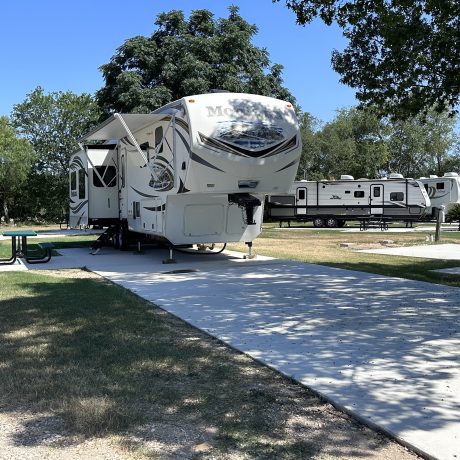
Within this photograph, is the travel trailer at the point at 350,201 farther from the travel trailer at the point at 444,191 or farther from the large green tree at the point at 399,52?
the large green tree at the point at 399,52

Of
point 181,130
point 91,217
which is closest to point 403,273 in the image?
point 181,130

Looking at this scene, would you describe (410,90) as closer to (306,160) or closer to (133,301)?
(133,301)

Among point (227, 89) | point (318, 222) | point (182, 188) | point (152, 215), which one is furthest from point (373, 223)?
point (182, 188)

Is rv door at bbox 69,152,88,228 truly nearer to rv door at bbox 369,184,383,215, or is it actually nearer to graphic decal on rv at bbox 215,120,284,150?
graphic decal on rv at bbox 215,120,284,150

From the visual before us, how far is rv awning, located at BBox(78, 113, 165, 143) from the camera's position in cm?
1173

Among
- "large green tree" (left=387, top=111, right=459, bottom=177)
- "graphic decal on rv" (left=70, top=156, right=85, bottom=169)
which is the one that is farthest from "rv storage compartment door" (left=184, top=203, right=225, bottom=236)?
"large green tree" (left=387, top=111, right=459, bottom=177)

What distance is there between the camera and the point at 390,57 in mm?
10055

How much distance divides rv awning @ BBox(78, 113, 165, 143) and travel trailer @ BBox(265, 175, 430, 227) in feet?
53.9

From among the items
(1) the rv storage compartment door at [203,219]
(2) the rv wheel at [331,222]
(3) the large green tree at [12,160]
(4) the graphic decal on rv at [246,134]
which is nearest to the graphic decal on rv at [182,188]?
(1) the rv storage compartment door at [203,219]

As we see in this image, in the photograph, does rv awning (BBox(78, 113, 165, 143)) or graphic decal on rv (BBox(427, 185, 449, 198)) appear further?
graphic decal on rv (BBox(427, 185, 449, 198))

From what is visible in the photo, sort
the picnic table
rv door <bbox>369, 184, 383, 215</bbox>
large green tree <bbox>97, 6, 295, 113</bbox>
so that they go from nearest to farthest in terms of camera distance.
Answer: the picnic table < large green tree <bbox>97, 6, 295, 113</bbox> < rv door <bbox>369, 184, 383, 215</bbox>

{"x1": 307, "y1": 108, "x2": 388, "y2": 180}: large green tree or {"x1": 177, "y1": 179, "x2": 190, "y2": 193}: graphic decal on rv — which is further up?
{"x1": 307, "y1": 108, "x2": 388, "y2": 180}: large green tree

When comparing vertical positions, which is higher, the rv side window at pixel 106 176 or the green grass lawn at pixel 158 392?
the rv side window at pixel 106 176

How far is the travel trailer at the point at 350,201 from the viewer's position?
1154 inches
